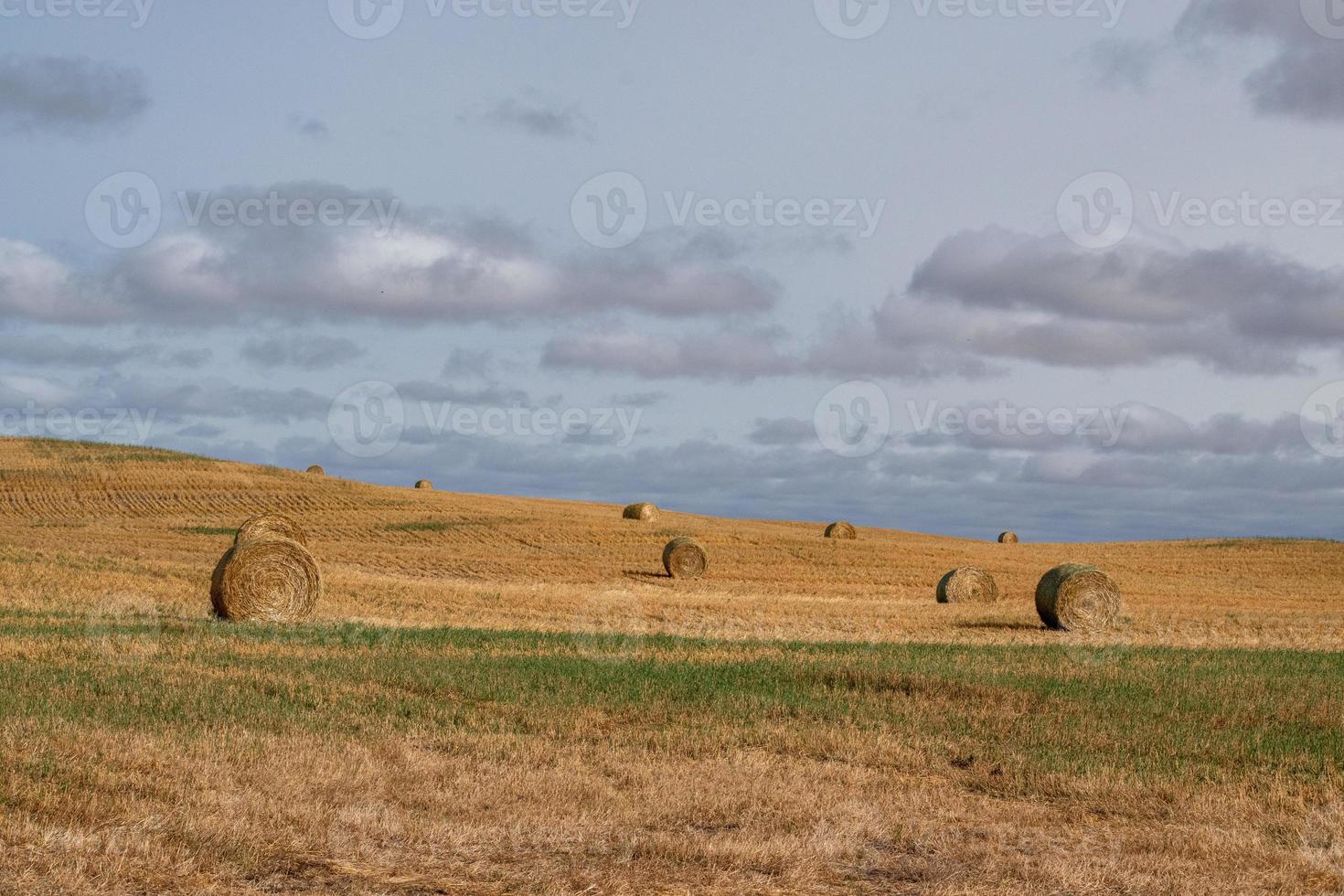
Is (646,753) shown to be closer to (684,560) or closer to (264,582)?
(264,582)

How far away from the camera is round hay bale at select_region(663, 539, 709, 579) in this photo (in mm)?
44406

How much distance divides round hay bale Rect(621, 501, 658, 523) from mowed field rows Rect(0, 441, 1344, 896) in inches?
1474

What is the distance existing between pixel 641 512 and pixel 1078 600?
127 ft

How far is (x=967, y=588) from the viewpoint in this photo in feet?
121

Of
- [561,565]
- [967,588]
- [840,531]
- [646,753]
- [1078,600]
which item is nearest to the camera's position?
[646,753]

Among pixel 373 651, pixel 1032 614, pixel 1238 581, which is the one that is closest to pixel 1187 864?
pixel 373 651

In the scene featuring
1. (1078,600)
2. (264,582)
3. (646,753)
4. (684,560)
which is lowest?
(646,753)

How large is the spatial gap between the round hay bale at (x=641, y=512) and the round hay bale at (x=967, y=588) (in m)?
30.2

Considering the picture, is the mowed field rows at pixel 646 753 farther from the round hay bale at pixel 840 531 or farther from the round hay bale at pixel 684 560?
the round hay bale at pixel 840 531

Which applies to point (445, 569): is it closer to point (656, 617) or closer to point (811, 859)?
point (656, 617)

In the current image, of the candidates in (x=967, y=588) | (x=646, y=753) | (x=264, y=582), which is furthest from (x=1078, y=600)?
(x=646, y=753)

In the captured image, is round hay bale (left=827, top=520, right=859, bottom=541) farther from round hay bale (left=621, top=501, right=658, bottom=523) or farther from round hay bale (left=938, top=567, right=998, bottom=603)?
A: round hay bale (left=938, top=567, right=998, bottom=603)

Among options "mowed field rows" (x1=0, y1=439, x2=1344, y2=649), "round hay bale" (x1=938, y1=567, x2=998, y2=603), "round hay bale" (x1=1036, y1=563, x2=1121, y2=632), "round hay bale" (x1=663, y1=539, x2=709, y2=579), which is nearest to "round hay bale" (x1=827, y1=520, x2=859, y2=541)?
"mowed field rows" (x1=0, y1=439, x2=1344, y2=649)

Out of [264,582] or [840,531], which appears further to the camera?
[840,531]
